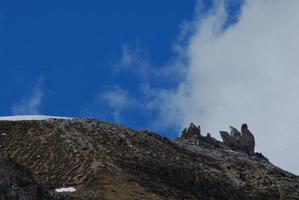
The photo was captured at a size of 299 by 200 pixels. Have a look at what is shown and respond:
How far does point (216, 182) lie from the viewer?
8681 centimetres

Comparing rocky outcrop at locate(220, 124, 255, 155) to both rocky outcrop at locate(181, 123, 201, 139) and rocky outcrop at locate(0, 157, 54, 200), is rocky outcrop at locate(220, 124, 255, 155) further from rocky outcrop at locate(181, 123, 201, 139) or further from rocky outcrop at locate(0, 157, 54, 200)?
rocky outcrop at locate(0, 157, 54, 200)

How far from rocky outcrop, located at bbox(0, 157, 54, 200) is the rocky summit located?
7.52 meters

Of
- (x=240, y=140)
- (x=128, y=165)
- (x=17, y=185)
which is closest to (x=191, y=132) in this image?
(x=240, y=140)

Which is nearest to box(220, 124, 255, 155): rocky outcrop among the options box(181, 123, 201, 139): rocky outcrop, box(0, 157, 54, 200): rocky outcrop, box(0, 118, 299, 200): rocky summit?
box(181, 123, 201, 139): rocky outcrop

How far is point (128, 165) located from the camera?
82750mm

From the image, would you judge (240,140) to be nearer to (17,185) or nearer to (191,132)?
(191,132)

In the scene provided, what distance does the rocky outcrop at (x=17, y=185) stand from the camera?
5581 cm

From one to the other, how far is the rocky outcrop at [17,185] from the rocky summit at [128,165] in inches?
296

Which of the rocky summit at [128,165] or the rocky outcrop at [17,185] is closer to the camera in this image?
the rocky outcrop at [17,185]

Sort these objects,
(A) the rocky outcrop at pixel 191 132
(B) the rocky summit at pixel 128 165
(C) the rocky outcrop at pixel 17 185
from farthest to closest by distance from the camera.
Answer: (A) the rocky outcrop at pixel 191 132
(B) the rocky summit at pixel 128 165
(C) the rocky outcrop at pixel 17 185

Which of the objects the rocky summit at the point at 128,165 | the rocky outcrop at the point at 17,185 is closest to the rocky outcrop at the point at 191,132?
the rocky summit at the point at 128,165

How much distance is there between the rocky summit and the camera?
7631cm

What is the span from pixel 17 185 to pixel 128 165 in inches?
1050

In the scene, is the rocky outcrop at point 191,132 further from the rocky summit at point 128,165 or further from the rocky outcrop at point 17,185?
the rocky outcrop at point 17,185
